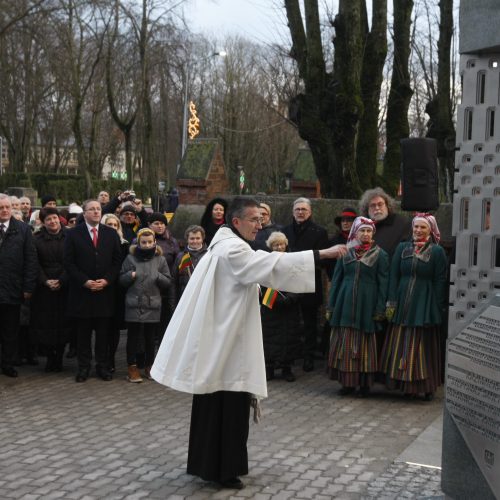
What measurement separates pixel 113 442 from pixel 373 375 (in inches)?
119

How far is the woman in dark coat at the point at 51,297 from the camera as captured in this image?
1068 centimetres

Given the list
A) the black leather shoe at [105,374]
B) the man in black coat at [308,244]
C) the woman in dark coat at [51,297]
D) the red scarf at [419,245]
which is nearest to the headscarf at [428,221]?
the red scarf at [419,245]

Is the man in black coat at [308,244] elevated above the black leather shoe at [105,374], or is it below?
above

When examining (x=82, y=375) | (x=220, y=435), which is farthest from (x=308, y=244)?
(x=220, y=435)

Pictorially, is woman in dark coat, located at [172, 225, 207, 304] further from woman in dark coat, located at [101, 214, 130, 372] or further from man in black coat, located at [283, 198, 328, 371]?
man in black coat, located at [283, 198, 328, 371]

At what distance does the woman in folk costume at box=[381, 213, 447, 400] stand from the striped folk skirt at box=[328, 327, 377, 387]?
0.64 feet

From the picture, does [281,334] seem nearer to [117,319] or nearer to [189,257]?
[189,257]

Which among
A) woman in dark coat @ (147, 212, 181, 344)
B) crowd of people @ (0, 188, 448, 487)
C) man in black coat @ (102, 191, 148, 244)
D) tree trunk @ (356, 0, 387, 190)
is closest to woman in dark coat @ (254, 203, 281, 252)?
crowd of people @ (0, 188, 448, 487)

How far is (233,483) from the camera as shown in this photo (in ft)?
21.4

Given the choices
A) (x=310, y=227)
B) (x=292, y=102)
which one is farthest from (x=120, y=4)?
(x=310, y=227)

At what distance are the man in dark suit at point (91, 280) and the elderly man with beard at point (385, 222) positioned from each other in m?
2.81

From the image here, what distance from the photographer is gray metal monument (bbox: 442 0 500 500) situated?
18.0ft

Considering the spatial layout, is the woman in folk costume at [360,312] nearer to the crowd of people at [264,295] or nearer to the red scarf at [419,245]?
the crowd of people at [264,295]

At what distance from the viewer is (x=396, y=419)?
8703mm
